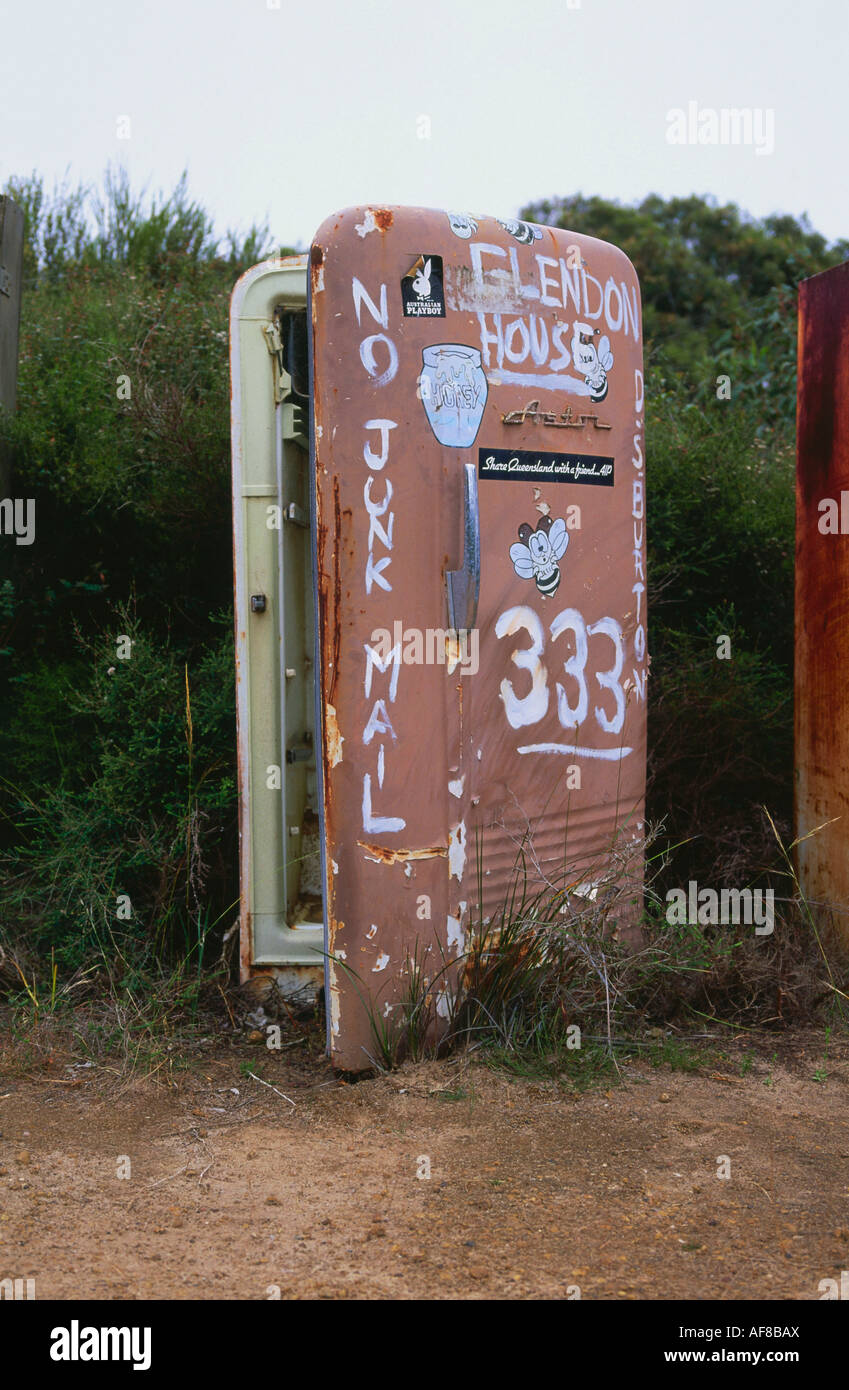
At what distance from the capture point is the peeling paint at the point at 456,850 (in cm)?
371

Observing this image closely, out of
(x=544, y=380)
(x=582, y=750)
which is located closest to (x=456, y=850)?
(x=582, y=750)

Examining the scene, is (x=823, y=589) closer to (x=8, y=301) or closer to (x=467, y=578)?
(x=467, y=578)

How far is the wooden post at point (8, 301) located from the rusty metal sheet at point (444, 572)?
7.42 ft

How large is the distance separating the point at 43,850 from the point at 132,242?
550cm

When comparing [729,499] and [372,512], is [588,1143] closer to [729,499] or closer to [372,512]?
[372,512]

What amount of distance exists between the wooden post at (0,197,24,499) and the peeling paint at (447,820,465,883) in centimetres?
283

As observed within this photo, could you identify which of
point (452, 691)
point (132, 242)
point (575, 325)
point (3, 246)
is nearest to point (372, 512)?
point (452, 691)

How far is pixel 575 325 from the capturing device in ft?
13.3

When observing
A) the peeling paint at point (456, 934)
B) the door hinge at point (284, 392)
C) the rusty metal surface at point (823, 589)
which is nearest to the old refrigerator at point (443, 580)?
the peeling paint at point (456, 934)

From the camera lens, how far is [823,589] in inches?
184

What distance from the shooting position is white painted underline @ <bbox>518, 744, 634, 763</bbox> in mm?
3961

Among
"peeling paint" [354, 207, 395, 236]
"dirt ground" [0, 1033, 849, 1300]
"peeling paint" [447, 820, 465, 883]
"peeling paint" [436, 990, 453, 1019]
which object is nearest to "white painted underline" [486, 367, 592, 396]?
"peeling paint" [354, 207, 395, 236]

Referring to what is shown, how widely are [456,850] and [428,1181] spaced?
1.02 m

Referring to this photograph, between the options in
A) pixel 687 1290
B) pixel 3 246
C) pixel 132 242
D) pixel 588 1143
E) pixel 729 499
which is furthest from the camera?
pixel 132 242
